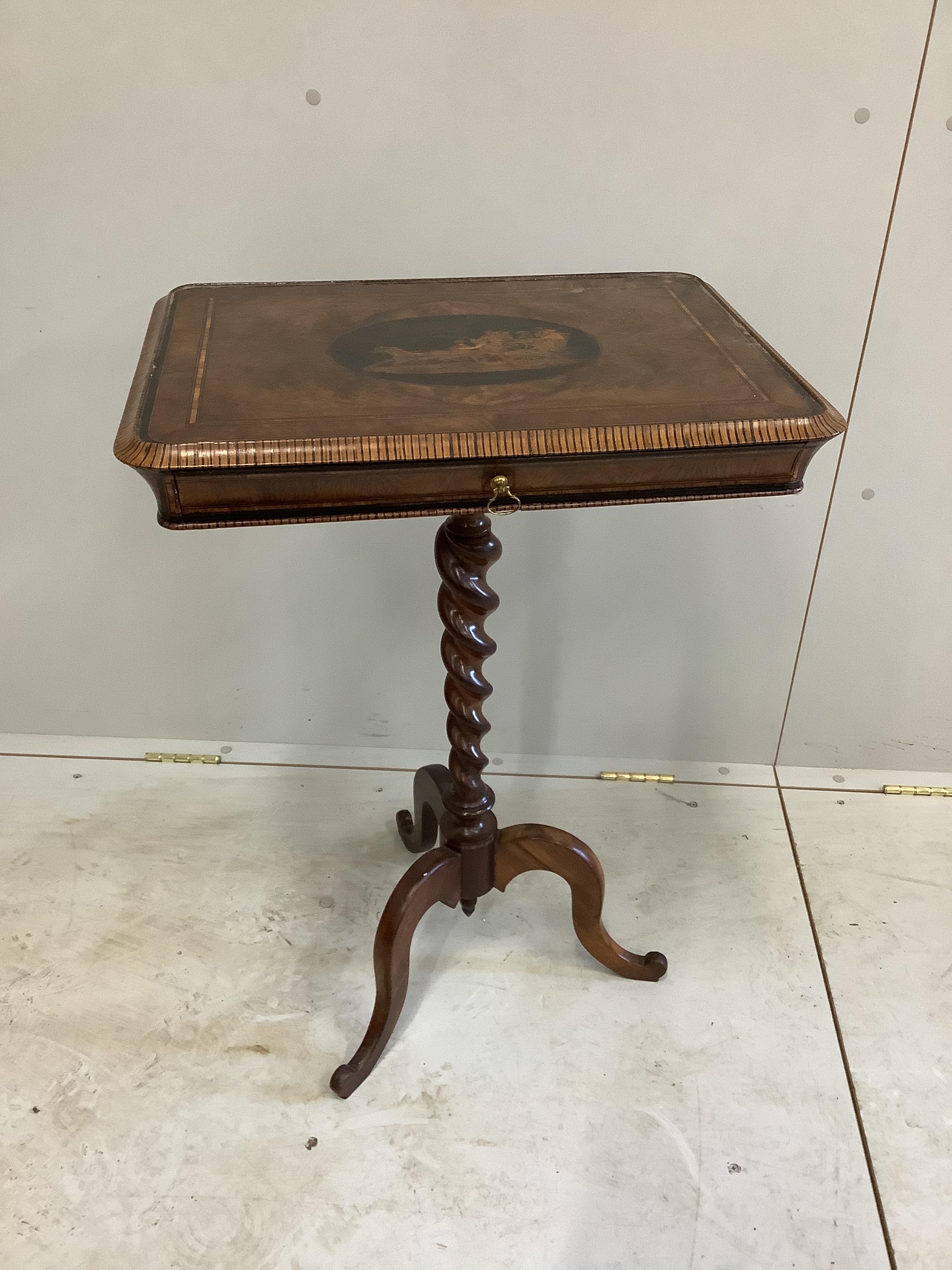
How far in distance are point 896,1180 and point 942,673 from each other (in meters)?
0.90

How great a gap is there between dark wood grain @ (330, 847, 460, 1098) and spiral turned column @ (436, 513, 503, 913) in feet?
0.14

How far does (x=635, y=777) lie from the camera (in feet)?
6.16

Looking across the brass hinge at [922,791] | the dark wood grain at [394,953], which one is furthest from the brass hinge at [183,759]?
the brass hinge at [922,791]

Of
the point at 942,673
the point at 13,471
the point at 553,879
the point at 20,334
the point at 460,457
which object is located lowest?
the point at 553,879

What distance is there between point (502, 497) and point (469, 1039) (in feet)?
2.75

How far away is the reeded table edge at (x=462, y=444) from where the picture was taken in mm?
860

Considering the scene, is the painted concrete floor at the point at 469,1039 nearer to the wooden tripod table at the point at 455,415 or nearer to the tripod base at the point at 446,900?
the tripod base at the point at 446,900

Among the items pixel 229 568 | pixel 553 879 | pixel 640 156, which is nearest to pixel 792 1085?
pixel 553 879

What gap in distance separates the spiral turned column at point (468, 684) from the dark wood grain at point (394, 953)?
4cm

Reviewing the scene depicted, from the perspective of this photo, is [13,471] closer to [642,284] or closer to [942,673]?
[642,284]

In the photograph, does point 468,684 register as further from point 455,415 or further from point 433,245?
point 433,245

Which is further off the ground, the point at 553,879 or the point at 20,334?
the point at 20,334

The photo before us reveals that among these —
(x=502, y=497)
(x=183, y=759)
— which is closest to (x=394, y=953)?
(x=502, y=497)

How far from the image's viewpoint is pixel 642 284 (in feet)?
4.26
